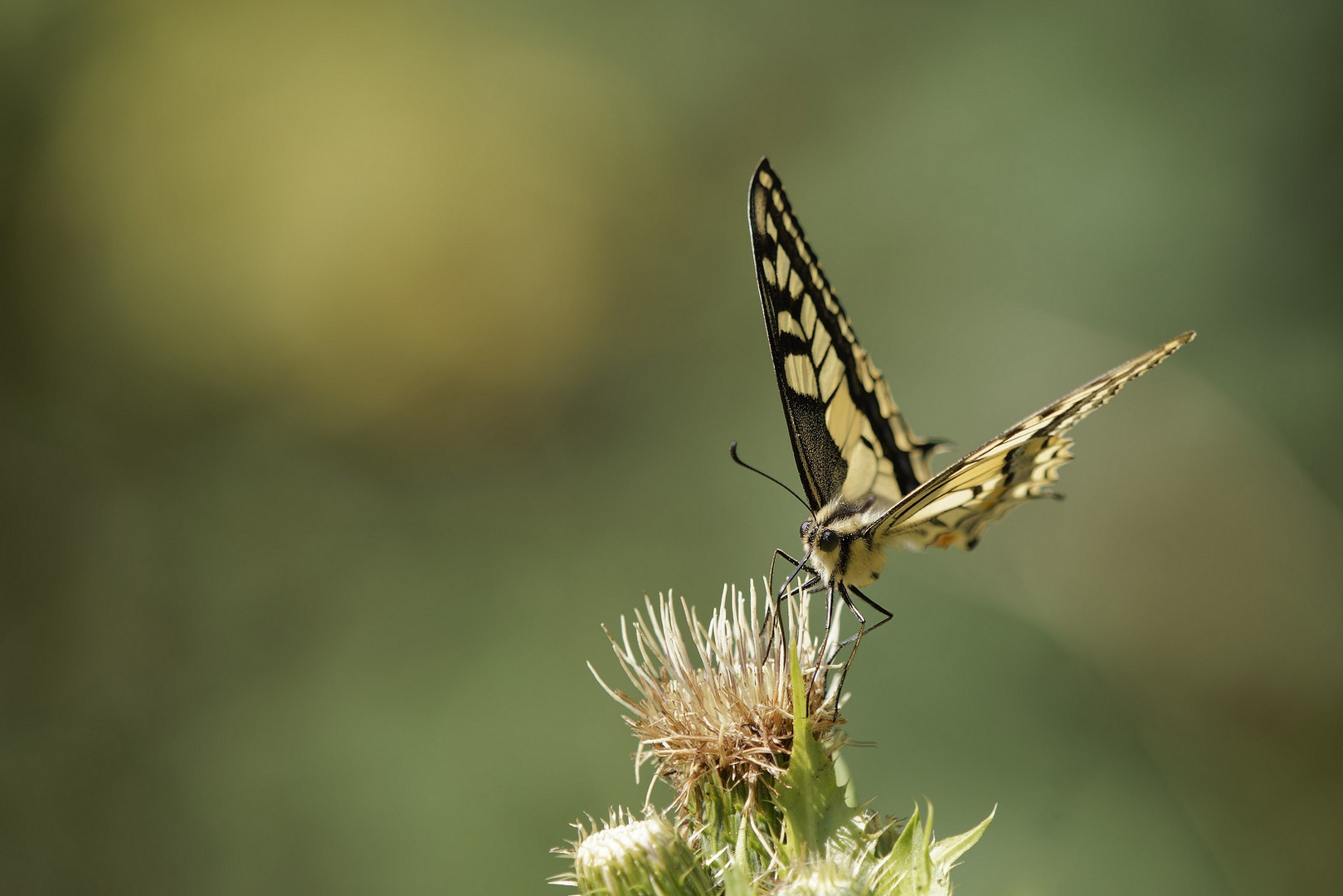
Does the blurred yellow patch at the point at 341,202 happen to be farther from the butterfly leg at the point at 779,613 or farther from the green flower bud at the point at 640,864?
the green flower bud at the point at 640,864

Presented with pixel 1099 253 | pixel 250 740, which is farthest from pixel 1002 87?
pixel 250 740

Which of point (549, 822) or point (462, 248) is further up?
point (462, 248)

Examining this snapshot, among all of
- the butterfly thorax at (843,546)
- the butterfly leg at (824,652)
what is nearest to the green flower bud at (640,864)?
the butterfly leg at (824,652)

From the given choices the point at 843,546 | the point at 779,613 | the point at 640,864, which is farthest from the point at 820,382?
the point at 640,864

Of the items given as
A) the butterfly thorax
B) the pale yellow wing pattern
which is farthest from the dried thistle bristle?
the pale yellow wing pattern

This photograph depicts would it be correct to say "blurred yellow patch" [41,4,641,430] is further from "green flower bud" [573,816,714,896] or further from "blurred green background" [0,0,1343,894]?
"green flower bud" [573,816,714,896]

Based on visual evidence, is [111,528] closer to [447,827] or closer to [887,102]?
[447,827]
